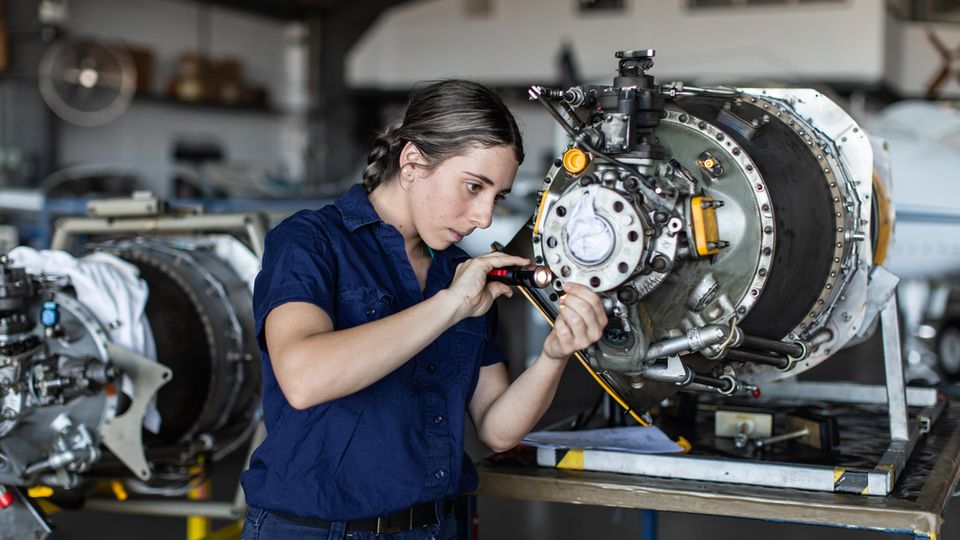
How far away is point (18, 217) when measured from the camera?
25.9ft

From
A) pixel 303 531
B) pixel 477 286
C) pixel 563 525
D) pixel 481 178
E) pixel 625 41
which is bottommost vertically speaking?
pixel 563 525

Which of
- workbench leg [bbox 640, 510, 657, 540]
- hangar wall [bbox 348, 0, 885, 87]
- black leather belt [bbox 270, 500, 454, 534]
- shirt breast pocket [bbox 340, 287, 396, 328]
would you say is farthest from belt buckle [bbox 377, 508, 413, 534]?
hangar wall [bbox 348, 0, 885, 87]

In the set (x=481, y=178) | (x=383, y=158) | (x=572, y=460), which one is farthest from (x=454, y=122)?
(x=572, y=460)

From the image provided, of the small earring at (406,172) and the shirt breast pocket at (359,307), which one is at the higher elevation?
the small earring at (406,172)

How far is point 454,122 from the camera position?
1472 millimetres

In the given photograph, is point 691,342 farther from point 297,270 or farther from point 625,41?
point 625,41

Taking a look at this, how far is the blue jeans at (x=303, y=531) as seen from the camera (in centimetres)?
146

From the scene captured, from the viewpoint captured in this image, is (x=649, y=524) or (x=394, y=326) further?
(x=649, y=524)

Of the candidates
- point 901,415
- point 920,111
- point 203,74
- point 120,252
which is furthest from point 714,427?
point 203,74

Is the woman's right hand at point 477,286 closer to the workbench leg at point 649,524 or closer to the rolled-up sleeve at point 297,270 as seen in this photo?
the rolled-up sleeve at point 297,270

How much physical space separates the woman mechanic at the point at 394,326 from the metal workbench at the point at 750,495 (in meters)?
0.22

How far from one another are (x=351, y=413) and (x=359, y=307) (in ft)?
0.53

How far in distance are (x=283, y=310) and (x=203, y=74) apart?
43.4 feet

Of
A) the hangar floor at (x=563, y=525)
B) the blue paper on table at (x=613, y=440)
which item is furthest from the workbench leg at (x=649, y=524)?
the hangar floor at (x=563, y=525)
